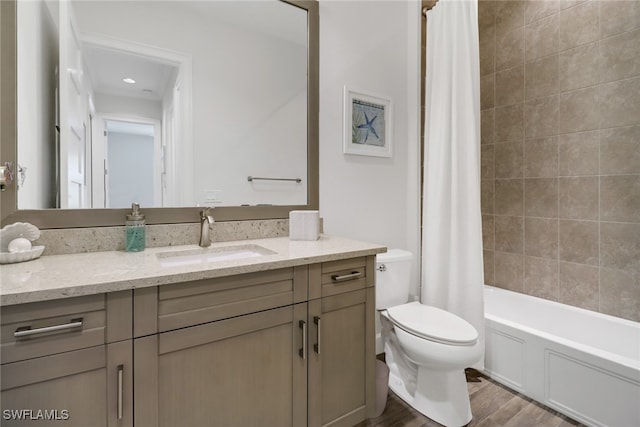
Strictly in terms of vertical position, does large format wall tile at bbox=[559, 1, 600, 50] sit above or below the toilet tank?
above

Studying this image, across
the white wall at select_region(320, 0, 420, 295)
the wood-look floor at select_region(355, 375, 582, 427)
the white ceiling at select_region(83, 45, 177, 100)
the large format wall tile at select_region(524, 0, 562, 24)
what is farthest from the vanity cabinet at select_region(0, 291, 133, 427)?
the large format wall tile at select_region(524, 0, 562, 24)

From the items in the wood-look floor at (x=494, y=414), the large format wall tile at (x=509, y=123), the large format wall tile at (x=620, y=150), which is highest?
the large format wall tile at (x=509, y=123)

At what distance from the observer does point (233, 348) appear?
106 cm

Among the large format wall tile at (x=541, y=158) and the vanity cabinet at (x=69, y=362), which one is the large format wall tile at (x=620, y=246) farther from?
the vanity cabinet at (x=69, y=362)

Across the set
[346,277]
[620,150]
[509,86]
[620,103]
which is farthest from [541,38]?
[346,277]

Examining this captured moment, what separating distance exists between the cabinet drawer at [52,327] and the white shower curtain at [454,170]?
1.77 meters

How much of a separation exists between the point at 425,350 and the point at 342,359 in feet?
1.37

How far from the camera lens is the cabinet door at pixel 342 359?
1236 millimetres

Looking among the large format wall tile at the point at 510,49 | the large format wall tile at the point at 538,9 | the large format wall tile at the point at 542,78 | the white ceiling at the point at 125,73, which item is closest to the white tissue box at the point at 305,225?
the white ceiling at the point at 125,73

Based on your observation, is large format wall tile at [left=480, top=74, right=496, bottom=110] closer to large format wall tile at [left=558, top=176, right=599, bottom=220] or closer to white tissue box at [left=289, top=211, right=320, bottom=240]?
large format wall tile at [left=558, top=176, right=599, bottom=220]

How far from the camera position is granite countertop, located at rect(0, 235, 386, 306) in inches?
31.0

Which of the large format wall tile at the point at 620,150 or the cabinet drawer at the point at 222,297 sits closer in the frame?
Answer: the cabinet drawer at the point at 222,297

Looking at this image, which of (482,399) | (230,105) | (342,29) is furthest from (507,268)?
(230,105)

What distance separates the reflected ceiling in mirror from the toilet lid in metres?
0.84
